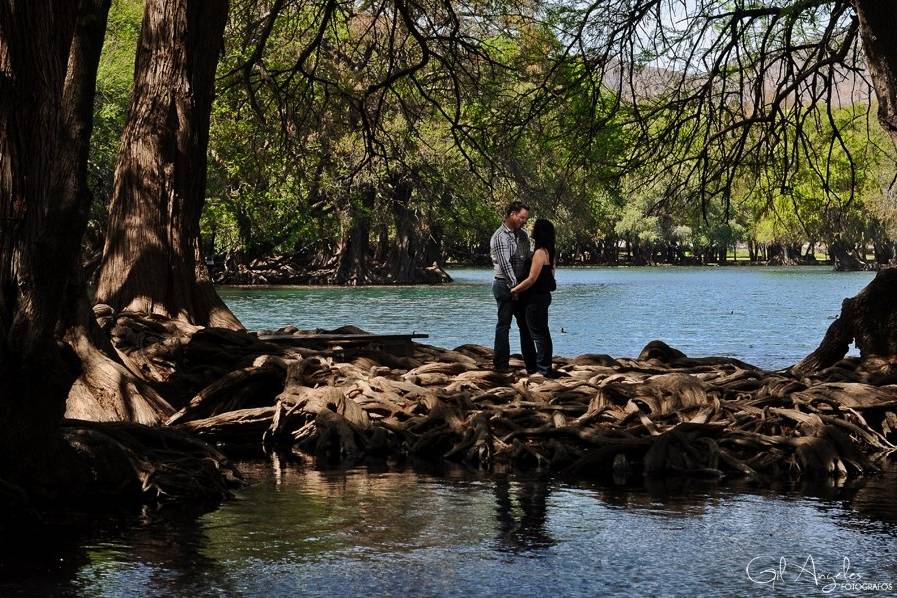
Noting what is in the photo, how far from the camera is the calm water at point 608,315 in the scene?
91.7 ft

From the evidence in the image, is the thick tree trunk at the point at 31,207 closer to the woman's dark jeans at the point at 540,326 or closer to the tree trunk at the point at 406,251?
the woman's dark jeans at the point at 540,326

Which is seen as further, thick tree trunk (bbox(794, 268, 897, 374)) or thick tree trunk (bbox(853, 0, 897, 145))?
thick tree trunk (bbox(794, 268, 897, 374))

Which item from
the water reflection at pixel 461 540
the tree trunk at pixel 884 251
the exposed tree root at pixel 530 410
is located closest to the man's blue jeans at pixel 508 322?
the exposed tree root at pixel 530 410

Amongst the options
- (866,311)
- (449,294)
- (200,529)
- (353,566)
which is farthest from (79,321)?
(449,294)

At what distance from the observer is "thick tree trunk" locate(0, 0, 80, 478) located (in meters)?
7.45

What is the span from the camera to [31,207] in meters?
7.58

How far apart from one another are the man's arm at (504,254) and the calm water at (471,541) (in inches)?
142

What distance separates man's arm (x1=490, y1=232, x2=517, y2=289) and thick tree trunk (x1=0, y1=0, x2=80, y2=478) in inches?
264

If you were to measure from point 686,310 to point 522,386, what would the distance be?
30.2m

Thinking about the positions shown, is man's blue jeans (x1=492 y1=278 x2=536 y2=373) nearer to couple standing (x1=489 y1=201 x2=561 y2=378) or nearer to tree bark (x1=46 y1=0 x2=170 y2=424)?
couple standing (x1=489 y1=201 x2=561 y2=378)

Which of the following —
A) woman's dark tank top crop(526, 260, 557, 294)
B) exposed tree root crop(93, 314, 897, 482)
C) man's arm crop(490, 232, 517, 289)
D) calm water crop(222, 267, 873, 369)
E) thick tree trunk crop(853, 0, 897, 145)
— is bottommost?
calm water crop(222, 267, 873, 369)

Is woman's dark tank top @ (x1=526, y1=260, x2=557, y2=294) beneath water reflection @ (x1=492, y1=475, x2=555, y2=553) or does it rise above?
above

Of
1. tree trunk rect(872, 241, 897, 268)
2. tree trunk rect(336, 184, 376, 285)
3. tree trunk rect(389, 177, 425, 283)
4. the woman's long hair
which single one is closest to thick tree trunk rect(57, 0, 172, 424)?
the woman's long hair

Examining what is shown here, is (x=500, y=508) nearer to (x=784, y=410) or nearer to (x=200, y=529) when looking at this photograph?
(x=200, y=529)
